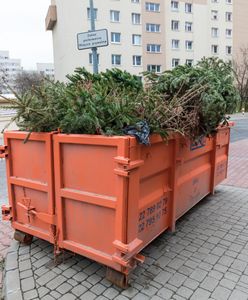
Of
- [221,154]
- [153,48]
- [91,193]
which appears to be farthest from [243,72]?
[91,193]

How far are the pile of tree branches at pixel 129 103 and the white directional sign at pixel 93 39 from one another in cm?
242

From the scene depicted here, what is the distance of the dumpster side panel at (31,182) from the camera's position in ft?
9.38

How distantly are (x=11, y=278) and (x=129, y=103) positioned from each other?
2.00 m

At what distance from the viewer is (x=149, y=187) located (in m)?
2.85

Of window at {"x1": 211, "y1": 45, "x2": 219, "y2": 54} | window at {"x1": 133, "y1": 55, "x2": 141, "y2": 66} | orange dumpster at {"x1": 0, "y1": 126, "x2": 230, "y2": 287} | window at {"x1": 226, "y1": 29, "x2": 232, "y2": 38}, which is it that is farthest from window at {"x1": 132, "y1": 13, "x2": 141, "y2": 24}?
orange dumpster at {"x1": 0, "y1": 126, "x2": 230, "y2": 287}

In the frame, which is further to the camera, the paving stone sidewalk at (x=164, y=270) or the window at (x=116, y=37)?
the window at (x=116, y=37)

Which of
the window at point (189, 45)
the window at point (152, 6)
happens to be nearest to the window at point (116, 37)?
the window at point (152, 6)

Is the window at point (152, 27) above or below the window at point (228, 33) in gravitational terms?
below

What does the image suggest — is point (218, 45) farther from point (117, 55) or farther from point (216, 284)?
point (216, 284)

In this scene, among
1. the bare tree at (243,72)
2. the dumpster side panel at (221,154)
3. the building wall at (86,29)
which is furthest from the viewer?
the bare tree at (243,72)

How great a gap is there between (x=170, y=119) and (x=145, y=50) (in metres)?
34.5

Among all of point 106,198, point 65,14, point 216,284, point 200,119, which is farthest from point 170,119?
point 65,14

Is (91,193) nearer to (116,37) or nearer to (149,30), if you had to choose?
(116,37)

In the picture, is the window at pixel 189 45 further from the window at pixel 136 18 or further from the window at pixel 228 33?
the window at pixel 136 18
